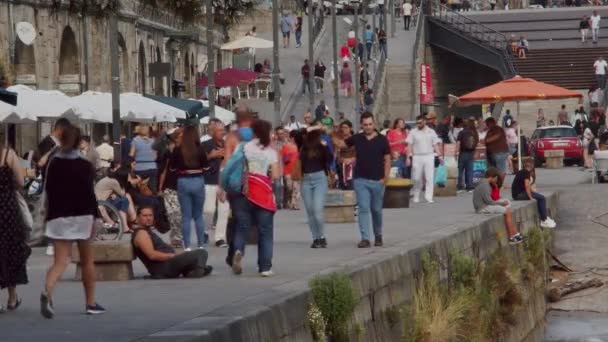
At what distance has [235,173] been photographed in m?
18.2

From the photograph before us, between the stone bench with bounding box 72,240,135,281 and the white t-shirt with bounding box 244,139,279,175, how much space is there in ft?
4.59

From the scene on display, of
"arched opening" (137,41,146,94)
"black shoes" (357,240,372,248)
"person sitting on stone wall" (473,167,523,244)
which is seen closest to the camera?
"black shoes" (357,240,372,248)

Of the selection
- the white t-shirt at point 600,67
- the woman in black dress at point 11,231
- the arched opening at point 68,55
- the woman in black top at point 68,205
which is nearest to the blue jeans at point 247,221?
the woman in black dress at point 11,231

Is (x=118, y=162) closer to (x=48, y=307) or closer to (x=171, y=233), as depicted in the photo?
(x=171, y=233)

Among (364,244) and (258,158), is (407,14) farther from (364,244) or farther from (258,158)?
(258,158)

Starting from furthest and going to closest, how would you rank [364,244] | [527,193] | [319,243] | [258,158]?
[527,193] < [319,243] < [364,244] < [258,158]

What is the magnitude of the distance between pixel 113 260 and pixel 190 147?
3.69 meters

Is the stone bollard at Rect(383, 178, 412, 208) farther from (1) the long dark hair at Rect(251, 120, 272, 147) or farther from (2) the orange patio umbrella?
(1) the long dark hair at Rect(251, 120, 272, 147)

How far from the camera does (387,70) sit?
76750mm

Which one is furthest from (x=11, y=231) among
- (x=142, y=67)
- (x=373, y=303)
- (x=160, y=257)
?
(x=142, y=67)

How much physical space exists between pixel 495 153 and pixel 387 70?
38872 millimetres

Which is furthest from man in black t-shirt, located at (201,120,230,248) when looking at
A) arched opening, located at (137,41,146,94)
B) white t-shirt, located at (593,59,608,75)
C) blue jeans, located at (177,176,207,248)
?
white t-shirt, located at (593,59,608,75)

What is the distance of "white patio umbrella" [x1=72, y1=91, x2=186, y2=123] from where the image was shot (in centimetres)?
3566

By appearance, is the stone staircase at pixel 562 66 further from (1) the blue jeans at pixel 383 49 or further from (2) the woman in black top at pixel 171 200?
(2) the woman in black top at pixel 171 200
